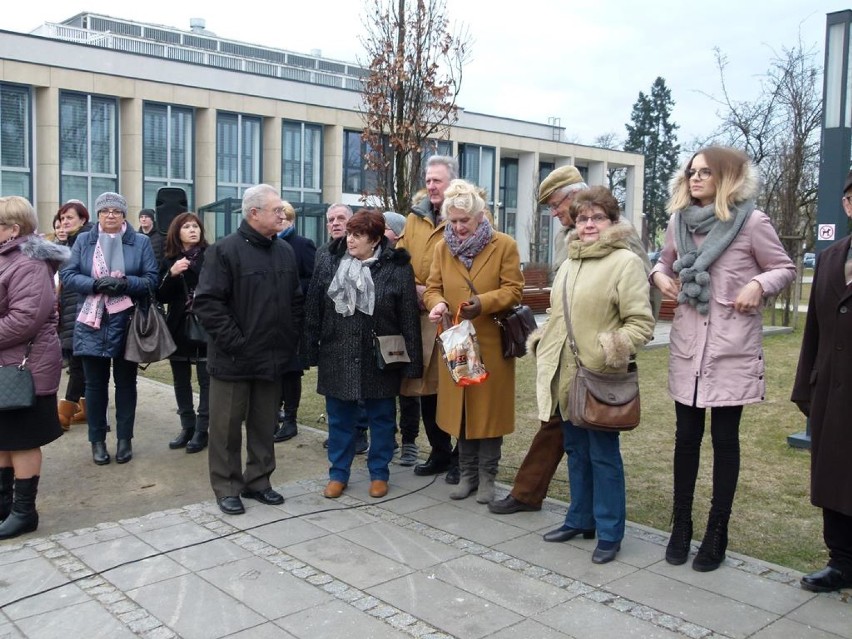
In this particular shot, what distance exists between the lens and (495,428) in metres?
5.56

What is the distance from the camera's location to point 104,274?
6582mm

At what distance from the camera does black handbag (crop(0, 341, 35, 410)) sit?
4887 millimetres

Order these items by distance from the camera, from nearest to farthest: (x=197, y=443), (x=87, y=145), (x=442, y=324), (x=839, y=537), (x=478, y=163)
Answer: (x=839, y=537) < (x=442, y=324) < (x=197, y=443) < (x=87, y=145) < (x=478, y=163)

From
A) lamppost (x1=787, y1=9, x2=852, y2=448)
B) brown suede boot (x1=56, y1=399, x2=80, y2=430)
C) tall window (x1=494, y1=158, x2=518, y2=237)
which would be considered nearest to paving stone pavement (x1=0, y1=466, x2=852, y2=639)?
brown suede boot (x1=56, y1=399, x2=80, y2=430)

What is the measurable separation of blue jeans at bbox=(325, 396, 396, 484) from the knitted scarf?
648 mm

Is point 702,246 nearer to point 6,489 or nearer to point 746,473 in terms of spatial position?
point 746,473

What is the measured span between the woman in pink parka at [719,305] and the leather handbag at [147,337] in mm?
3893

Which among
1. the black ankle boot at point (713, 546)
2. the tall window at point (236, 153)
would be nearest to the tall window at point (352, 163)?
the tall window at point (236, 153)

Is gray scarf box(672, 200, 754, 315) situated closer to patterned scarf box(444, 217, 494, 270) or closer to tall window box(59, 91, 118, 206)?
patterned scarf box(444, 217, 494, 270)

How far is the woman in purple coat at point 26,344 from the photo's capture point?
501 centimetres

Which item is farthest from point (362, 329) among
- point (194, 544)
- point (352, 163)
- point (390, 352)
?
point (352, 163)

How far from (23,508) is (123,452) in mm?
1701

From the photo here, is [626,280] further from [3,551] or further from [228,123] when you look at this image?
[228,123]

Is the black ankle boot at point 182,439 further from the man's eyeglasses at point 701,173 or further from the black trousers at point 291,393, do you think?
the man's eyeglasses at point 701,173
